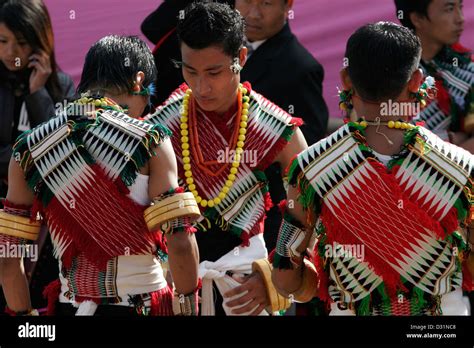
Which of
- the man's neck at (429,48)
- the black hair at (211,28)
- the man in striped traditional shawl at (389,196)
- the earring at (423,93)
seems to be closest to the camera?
the man in striped traditional shawl at (389,196)

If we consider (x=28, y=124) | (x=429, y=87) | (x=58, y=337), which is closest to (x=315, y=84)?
(x=28, y=124)

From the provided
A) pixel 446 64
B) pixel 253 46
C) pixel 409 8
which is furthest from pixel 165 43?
pixel 446 64

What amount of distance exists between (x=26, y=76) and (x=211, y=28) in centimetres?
188

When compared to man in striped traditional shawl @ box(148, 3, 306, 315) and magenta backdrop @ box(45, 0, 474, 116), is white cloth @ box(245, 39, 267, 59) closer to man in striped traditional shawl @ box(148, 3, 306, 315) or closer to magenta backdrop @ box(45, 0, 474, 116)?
magenta backdrop @ box(45, 0, 474, 116)

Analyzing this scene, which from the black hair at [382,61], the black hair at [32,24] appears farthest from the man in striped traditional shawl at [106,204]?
the black hair at [32,24]

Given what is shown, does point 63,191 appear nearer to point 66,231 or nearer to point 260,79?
point 66,231

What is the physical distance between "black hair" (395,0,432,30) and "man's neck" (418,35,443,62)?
0.12 meters

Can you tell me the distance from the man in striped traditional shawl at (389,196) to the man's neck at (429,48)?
6.66 feet

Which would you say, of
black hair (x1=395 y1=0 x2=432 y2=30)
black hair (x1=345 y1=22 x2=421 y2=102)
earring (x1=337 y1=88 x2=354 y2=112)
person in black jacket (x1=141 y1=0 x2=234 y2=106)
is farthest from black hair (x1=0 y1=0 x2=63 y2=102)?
black hair (x1=345 y1=22 x2=421 y2=102)

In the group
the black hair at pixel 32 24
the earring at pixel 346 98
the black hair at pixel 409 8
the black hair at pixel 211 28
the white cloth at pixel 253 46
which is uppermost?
the black hair at pixel 32 24

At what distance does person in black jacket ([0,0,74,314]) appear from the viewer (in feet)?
19.5

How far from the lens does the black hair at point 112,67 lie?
4.18 metres

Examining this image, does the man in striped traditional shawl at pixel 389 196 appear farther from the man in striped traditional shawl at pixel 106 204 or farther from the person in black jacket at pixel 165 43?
the person in black jacket at pixel 165 43

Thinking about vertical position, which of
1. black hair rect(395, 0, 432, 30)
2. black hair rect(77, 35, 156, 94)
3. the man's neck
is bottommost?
black hair rect(77, 35, 156, 94)
